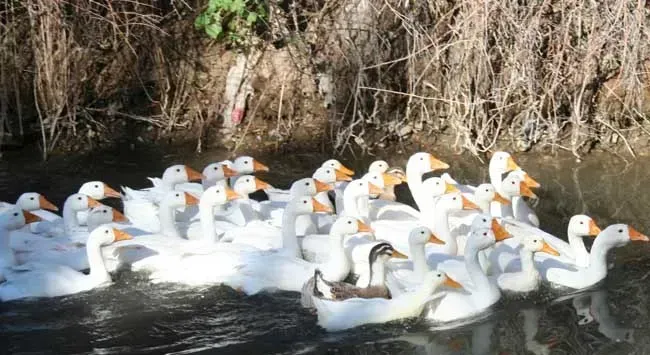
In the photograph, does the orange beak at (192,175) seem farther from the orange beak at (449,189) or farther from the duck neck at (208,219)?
the orange beak at (449,189)

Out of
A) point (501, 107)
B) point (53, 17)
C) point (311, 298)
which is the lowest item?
point (311, 298)

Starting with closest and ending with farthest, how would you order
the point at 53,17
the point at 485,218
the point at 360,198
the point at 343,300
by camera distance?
the point at 343,300 → the point at 485,218 → the point at 360,198 → the point at 53,17

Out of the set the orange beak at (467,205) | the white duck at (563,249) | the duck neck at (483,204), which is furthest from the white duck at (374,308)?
the duck neck at (483,204)

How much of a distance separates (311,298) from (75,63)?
4.68m

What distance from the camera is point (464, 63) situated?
1077cm

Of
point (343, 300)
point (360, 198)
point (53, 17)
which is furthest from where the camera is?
point (53, 17)

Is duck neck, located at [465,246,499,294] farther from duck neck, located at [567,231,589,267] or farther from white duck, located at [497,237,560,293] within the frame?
duck neck, located at [567,231,589,267]

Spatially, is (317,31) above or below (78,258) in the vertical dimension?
above

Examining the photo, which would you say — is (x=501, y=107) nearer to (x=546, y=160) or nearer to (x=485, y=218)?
(x=546, y=160)

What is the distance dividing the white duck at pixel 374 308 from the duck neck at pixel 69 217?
2406 millimetres

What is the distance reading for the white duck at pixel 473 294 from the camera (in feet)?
24.0

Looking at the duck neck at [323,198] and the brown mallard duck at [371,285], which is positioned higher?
the duck neck at [323,198]

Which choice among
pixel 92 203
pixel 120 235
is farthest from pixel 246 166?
pixel 120 235

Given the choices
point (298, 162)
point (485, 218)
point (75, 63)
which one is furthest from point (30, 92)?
point (485, 218)
